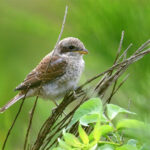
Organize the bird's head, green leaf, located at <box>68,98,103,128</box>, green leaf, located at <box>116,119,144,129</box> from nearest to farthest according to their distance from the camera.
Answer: green leaf, located at <box>116,119,144,129</box>
green leaf, located at <box>68,98,103,128</box>
the bird's head

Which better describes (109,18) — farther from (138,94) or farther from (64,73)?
(64,73)

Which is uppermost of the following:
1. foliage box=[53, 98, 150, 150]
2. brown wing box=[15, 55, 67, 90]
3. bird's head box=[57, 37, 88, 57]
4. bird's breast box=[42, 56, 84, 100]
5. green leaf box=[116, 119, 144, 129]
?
green leaf box=[116, 119, 144, 129]

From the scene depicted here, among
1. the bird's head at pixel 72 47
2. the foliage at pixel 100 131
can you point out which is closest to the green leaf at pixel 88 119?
the foliage at pixel 100 131

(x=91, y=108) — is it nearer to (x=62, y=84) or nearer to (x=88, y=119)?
(x=88, y=119)

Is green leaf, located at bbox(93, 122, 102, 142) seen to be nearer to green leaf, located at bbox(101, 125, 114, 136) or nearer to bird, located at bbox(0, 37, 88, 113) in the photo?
Answer: green leaf, located at bbox(101, 125, 114, 136)

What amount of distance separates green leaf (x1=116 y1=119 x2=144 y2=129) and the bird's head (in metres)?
2.74

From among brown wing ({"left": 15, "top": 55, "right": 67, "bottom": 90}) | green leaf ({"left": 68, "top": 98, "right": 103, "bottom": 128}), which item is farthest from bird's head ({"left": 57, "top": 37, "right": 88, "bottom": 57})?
green leaf ({"left": 68, "top": 98, "right": 103, "bottom": 128})

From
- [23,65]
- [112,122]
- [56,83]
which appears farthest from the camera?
[56,83]

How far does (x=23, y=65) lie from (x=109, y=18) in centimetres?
34

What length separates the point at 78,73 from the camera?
304 cm

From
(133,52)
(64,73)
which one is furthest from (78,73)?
(133,52)

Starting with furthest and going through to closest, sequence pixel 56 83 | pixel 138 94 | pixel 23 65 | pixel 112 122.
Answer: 1. pixel 56 83
2. pixel 23 65
3. pixel 112 122
4. pixel 138 94

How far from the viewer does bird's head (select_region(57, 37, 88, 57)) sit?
322 centimetres

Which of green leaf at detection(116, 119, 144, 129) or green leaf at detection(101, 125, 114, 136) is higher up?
green leaf at detection(116, 119, 144, 129)
